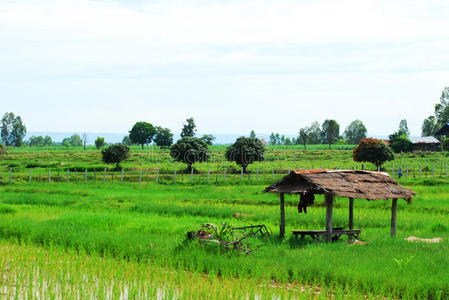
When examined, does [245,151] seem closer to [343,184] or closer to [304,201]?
[304,201]

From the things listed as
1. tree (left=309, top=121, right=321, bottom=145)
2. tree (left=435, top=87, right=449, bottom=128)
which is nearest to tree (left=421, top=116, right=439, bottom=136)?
tree (left=435, top=87, right=449, bottom=128)

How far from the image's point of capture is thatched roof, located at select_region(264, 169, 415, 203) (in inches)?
592

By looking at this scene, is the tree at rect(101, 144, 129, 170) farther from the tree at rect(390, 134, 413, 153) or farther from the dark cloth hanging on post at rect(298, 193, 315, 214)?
the tree at rect(390, 134, 413, 153)

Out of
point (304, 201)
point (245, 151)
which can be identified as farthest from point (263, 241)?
point (245, 151)

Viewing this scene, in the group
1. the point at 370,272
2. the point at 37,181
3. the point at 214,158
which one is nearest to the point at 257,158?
the point at 214,158

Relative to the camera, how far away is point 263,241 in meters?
15.2

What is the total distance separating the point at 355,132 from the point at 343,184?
5268 inches

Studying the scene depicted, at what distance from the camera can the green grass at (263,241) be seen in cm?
1140

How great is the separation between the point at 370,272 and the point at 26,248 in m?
9.49

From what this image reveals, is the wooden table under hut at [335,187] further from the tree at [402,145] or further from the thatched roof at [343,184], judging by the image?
the tree at [402,145]

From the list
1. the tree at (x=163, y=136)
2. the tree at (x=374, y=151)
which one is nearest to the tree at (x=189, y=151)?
the tree at (x=374, y=151)

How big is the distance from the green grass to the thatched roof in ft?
4.36

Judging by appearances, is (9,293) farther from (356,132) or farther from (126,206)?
(356,132)

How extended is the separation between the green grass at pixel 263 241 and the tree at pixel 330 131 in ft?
278
